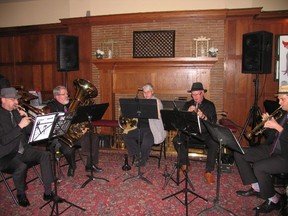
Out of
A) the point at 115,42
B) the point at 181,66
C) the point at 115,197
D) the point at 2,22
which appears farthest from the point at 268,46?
the point at 2,22

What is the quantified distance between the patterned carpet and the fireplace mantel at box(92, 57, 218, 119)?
2.45 m

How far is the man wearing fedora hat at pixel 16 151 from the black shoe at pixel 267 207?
284 cm

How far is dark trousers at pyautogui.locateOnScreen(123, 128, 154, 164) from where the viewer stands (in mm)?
4582

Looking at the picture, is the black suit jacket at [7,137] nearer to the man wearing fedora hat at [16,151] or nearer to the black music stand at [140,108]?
the man wearing fedora hat at [16,151]

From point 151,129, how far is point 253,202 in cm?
198

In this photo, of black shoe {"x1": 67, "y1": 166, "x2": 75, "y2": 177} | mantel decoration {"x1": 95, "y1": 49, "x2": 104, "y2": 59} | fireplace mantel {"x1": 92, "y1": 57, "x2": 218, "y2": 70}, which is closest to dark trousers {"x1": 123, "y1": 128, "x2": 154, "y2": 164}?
black shoe {"x1": 67, "y1": 166, "x2": 75, "y2": 177}

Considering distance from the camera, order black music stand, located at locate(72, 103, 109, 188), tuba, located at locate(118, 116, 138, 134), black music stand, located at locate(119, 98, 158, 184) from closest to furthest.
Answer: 1. black music stand, located at locate(72, 103, 109, 188)
2. black music stand, located at locate(119, 98, 158, 184)
3. tuba, located at locate(118, 116, 138, 134)

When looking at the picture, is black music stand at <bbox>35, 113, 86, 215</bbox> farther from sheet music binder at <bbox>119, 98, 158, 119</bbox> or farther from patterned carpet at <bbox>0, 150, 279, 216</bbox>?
sheet music binder at <bbox>119, 98, 158, 119</bbox>

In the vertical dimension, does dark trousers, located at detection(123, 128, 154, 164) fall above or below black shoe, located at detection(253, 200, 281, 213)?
above

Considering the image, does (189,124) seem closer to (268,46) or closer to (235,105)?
(268,46)

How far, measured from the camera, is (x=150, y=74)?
21.5 ft

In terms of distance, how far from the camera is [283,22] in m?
6.07

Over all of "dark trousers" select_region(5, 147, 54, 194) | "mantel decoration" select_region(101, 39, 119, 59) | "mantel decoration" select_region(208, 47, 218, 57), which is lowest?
"dark trousers" select_region(5, 147, 54, 194)

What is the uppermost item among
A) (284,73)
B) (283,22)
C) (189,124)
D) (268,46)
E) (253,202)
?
(283,22)
